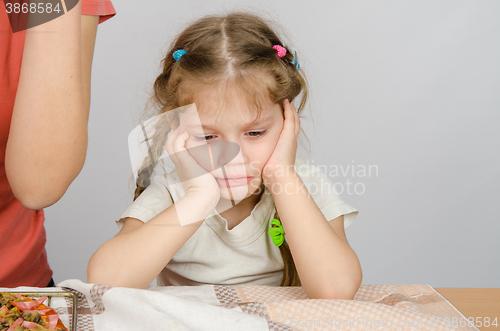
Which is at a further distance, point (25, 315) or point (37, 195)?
point (37, 195)

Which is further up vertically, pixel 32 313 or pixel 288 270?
pixel 32 313

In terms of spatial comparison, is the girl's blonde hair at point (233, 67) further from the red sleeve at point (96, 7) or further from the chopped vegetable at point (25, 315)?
the chopped vegetable at point (25, 315)

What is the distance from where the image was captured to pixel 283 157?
31.9 inches

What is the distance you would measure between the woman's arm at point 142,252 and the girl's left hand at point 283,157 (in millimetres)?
146

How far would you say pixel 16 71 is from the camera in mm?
727

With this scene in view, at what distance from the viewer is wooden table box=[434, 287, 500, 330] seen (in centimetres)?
61

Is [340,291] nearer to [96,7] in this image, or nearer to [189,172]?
[189,172]

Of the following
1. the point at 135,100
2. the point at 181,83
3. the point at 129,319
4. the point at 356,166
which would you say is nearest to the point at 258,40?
the point at 181,83

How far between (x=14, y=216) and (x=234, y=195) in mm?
366

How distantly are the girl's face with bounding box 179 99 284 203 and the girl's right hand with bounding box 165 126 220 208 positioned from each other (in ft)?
0.05
